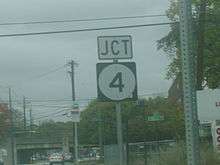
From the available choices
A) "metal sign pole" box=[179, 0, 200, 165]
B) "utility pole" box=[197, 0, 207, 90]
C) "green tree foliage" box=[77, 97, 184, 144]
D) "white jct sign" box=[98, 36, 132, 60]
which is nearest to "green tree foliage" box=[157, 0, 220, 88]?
"utility pole" box=[197, 0, 207, 90]

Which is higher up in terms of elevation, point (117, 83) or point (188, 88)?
point (117, 83)

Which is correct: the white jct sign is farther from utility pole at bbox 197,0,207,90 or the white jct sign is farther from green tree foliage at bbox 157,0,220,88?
green tree foliage at bbox 157,0,220,88

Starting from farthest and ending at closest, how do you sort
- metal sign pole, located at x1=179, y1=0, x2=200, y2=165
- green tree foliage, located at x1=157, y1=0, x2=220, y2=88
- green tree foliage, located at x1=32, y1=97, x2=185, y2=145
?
green tree foliage, located at x1=32, y1=97, x2=185, y2=145
green tree foliage, located at x1=157, y1=0, x2=220, y2=88
metal sign pole, located at x1=179, y1=0, x2=200, y2=165

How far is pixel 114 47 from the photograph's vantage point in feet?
27.5

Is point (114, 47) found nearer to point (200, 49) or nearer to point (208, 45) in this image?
point (200, 49)

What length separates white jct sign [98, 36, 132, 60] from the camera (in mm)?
8375

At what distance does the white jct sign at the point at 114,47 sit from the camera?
8.38 m

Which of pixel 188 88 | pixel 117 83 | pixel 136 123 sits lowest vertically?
pixel 188 88

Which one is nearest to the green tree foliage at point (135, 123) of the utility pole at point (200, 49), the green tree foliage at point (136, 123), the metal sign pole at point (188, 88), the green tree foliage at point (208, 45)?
the green tree foliage at point (136, 123)

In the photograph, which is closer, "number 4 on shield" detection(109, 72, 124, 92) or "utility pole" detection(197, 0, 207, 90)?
"number 4 on shield" detection(109, 72, 124, 92)

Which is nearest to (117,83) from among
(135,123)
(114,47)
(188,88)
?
(114,47)

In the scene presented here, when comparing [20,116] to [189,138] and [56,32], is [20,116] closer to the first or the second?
[56,32]

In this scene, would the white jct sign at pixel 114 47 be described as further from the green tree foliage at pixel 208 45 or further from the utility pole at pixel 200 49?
the green tree foliage at pixel 208 45

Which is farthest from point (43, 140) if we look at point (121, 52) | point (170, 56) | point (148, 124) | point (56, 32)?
point (121, 52)
